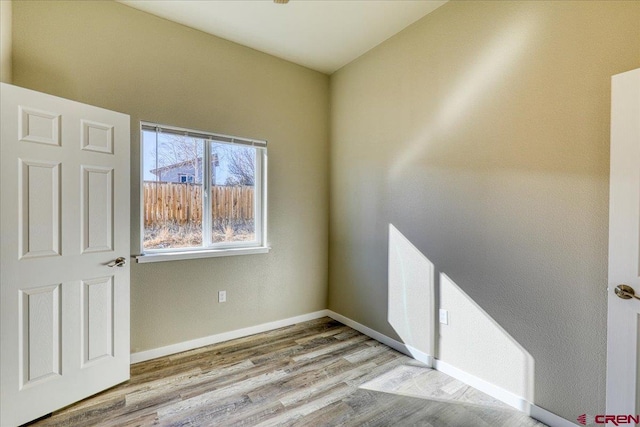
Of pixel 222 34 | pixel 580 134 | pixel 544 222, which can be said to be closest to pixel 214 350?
pixel 544 222

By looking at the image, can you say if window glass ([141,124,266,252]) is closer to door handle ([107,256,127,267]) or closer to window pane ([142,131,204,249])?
window pane ([142,131,204,249])

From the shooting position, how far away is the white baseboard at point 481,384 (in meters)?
1.74

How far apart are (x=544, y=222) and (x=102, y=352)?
10.3ft

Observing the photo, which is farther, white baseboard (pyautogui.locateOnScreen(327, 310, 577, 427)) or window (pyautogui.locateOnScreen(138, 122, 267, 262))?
window (pyautogui.locateOnScreen(138, 122, 267, 262))

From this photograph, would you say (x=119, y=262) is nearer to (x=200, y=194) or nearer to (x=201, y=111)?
(x=200, y=194)

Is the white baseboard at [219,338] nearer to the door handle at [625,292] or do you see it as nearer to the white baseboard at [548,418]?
the white baseboard at [548,418]

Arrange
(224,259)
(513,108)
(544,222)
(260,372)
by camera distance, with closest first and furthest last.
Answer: (544,222) → (513,108) → (260,372) → (224,259)

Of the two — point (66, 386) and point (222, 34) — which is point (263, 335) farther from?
point (222, 34)

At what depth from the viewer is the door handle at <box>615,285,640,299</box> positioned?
138 centimetres

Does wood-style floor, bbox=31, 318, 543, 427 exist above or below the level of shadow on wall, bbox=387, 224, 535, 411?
below

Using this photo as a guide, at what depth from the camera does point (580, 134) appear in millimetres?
1628

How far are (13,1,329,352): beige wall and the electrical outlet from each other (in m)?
1.58

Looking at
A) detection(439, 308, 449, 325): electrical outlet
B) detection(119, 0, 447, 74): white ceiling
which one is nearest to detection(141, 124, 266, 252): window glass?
detection(119, 0, 447, 74): white ceiling

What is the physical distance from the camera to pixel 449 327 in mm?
2271
